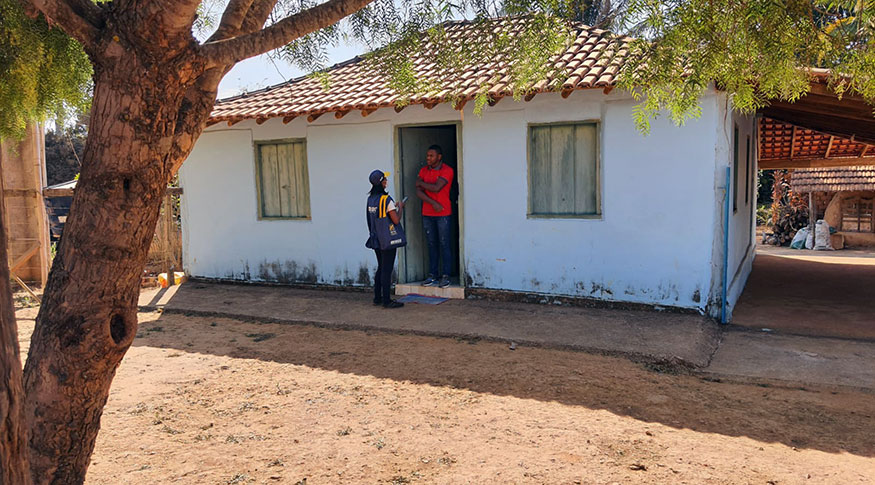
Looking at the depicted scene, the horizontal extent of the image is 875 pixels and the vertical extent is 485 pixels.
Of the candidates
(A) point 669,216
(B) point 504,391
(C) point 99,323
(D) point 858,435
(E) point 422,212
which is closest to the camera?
(C) point 99,323

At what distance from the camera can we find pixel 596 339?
22.0 feet

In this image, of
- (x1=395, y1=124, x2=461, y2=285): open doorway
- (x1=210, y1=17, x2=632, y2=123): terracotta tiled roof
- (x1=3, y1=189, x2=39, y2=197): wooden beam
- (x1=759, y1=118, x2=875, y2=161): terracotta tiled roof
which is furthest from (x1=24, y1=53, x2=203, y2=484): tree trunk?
(x1=759, y1=118, x2=875, y2=161): terracotta tiled roof

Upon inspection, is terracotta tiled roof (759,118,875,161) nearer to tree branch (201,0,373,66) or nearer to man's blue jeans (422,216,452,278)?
man's blue jeans (422,216,452,278)

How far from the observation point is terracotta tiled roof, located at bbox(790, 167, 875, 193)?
57.5 feet

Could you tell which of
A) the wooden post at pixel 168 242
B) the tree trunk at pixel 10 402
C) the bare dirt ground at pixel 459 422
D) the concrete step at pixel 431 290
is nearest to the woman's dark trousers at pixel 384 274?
the concrete step at pixel 431 290

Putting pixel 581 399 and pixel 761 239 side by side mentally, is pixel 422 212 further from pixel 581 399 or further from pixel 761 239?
pixel 761 239

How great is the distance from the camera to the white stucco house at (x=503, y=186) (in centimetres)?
757


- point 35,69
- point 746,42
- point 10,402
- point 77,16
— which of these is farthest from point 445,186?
point 10,402

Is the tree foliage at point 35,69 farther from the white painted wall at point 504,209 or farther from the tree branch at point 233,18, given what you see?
the white painted wall at point 504,209

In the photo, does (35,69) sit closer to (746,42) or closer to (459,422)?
(459,422)

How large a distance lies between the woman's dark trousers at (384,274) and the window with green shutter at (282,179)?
2120 millimetres

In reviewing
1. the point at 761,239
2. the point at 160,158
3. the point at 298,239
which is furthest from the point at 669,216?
the point at 761,239

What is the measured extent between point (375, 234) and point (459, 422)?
12.6ft

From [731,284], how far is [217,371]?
20.8ft
